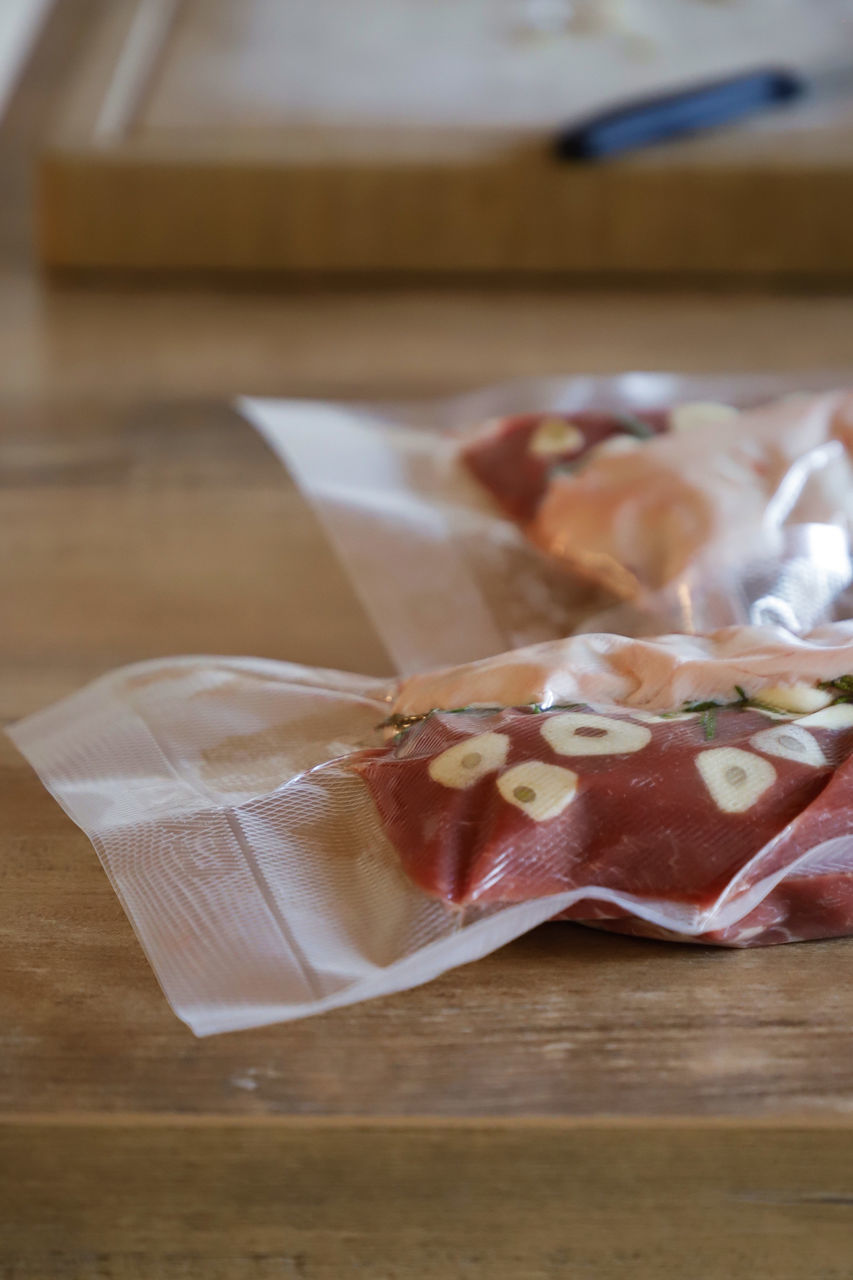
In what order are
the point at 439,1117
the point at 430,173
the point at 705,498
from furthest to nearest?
the point at 430,173
the point at 705,498
the point at 439,1117

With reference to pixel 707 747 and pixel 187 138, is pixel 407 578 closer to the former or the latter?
pixel 707 747

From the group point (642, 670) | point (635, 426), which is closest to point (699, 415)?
point (635, 426)

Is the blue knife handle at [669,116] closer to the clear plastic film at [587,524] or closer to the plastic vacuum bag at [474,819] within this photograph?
the clear plastic film at [587,524]

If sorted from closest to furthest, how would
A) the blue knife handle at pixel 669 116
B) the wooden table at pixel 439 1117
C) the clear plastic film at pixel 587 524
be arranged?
the wooden table at pixel 439 1117 → the clear plastic film at pixel 587 524 → the blue knife handle at pixel 669 116

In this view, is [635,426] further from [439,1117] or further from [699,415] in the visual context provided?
[439,1117]

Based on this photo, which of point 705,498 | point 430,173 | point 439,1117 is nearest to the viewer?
point 439,1117

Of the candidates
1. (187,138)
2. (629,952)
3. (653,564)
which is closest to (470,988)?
(629,952)

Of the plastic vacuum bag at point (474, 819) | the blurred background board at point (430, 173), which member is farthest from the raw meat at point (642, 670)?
the blurred background board at point (430, 173)
